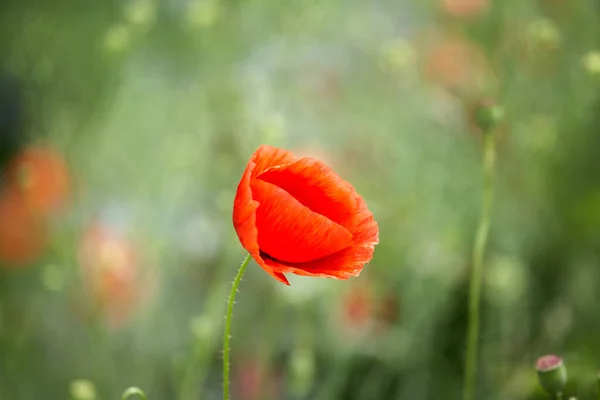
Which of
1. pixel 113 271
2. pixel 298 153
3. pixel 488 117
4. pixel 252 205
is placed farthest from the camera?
pixel 298 153

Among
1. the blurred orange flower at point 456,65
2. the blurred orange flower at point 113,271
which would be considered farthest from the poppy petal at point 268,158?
the blurred orange flower at point 456,65

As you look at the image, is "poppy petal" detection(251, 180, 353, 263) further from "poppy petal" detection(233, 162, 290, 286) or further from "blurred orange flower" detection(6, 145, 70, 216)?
"blurred orange flower" detection(6, 145, 70, 216)

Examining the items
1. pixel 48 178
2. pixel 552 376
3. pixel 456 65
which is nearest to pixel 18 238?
pixel 48 178

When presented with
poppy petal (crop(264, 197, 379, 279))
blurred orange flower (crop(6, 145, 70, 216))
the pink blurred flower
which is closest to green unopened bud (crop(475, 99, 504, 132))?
poppy petal (crop(264, 197, 379, 279))

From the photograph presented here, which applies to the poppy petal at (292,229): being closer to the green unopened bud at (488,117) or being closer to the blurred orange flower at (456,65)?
the green unopened bud at (488,117)

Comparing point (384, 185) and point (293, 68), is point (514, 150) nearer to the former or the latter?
point (384, 185)

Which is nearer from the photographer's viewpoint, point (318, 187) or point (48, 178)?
point (318, 187)

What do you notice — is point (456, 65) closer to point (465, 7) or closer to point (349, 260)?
point (465, 7)
